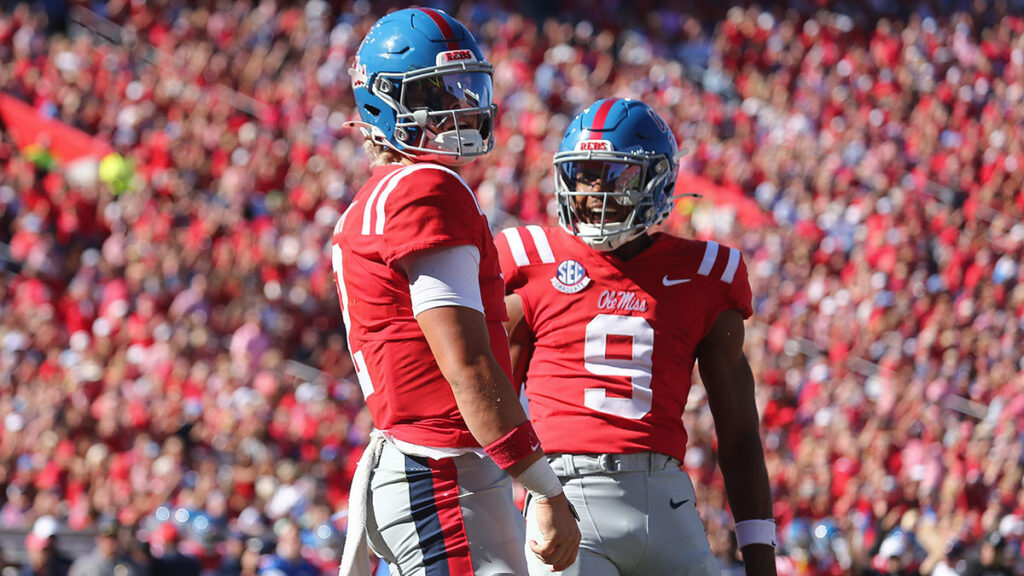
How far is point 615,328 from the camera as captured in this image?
3627 millimetres

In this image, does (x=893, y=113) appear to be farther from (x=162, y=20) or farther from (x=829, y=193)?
(x=162, y=20)

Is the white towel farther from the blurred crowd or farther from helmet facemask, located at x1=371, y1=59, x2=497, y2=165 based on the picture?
the blurred crowd

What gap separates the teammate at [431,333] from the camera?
271cm

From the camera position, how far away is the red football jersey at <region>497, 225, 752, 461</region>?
11.7 ft

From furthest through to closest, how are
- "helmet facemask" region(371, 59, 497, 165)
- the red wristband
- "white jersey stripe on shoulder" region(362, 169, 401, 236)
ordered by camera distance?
1. "helmet facemask" region(371, 59, 497, 165)
2. "white jersey stripe on shoulder" region(362, 169, 401, 236)
3. the red wristband

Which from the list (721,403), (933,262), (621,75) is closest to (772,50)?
(621,75)

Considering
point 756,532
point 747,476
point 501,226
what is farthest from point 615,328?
point 501,226

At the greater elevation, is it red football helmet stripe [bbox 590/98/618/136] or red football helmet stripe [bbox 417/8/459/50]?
red football helmet stripe [bbox 417/8/459/50]

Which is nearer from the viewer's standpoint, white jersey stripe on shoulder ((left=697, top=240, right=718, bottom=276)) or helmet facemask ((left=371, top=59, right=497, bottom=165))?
helmet facemask ((left=371, top=59, right=497, bottom=165))

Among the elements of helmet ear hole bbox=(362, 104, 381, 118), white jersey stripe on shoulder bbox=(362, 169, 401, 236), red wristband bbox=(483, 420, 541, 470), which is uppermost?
helmet ear hole bbox=(362, 104, 381, 118)

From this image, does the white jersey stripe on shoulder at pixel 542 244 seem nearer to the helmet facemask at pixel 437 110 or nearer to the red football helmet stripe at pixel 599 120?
the red football helmet stripe at pixel 599 120

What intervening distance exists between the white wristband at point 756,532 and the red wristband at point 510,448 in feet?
3.90

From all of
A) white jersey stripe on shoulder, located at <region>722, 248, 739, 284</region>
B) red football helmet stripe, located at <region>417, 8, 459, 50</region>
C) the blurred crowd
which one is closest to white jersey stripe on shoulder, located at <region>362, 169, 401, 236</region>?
red football helmet stripe, located at <region>417, 8, 459, 50</region>

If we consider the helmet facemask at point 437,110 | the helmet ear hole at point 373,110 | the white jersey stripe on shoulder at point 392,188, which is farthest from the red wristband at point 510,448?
the helmet ear hole at point 373,110
